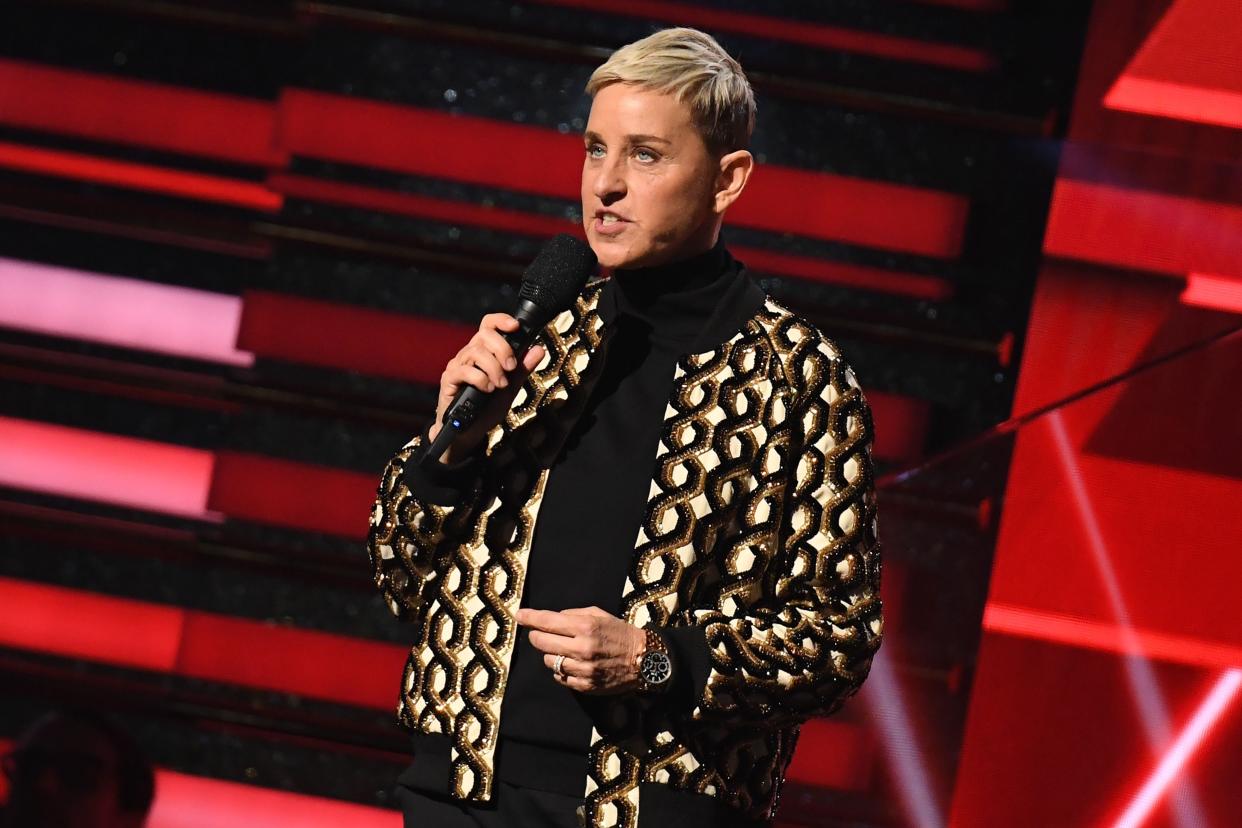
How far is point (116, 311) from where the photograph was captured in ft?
9.29

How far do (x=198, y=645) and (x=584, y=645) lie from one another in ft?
5.48

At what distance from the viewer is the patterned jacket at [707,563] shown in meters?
1.38

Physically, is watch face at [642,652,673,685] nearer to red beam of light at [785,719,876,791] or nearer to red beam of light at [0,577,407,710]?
red beam of light at [785,719,876,791]

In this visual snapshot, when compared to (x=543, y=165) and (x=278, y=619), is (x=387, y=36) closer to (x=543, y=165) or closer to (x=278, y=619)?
(x=543, y=165)

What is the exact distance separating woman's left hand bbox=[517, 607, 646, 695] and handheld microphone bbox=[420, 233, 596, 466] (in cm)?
19

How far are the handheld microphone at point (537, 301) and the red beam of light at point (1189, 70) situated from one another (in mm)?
1618

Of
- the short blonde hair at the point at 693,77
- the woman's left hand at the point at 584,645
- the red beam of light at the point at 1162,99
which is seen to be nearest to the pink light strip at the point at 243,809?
the woman's left hand at the point at 584,645

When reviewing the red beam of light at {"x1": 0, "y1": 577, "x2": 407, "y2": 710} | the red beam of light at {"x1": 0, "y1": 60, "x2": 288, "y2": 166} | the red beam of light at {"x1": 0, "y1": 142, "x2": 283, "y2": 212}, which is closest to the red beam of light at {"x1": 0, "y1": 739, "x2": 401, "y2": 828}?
the red beam of light at {"x1": 0, "y1": 577, "x2": 407, "y2": 710}

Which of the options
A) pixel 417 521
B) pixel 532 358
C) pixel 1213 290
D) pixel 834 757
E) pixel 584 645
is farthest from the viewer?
pixel 1213 290

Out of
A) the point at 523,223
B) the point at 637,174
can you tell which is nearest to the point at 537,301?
the point at 637,174

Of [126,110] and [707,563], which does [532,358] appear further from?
[126,110]

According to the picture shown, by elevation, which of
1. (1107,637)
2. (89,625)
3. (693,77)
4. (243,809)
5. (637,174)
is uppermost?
(693,77)

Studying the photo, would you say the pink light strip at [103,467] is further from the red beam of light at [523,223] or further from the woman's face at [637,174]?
the woman's face at [637,174]

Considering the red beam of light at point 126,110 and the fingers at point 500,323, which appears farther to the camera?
the red beam of light at point 126,110
